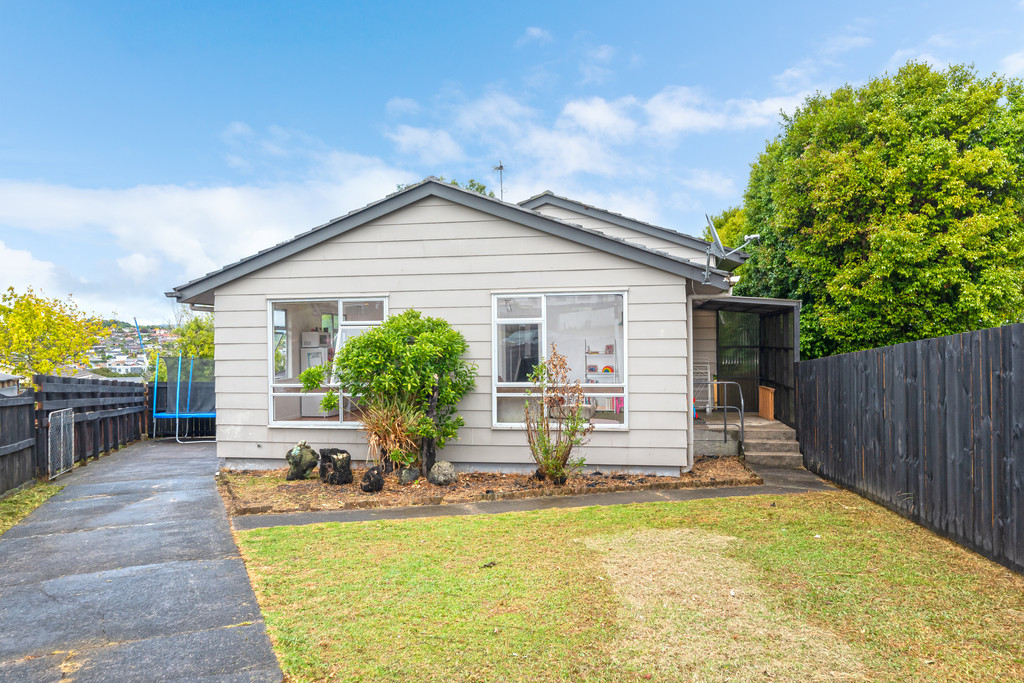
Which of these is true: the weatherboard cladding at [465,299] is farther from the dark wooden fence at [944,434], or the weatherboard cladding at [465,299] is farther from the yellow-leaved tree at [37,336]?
the yellow-leaved tree at [37,336]

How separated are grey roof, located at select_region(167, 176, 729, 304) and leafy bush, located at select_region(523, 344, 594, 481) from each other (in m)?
1.73

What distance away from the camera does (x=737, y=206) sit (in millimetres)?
39031

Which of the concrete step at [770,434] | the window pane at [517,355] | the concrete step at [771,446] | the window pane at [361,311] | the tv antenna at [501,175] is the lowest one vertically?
the concrete step at [771,446]

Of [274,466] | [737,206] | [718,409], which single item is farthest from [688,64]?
[737,206]

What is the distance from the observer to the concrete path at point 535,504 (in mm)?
6582

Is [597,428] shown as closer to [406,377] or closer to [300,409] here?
[406,377]

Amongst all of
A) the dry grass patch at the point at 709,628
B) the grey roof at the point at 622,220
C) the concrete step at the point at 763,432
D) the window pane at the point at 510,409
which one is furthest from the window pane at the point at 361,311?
the concrete step at the point at 763,432

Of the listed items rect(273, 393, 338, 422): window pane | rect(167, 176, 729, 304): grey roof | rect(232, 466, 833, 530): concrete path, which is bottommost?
rect(232, 466, 833, 530): concrete path

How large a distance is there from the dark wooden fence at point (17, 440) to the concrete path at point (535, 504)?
3298 mm

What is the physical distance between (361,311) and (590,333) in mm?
3372

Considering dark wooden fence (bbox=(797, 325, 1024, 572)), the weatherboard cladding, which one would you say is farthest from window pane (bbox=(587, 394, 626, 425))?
dark wooden fence (bbox=(797, 325, 1024, 572))

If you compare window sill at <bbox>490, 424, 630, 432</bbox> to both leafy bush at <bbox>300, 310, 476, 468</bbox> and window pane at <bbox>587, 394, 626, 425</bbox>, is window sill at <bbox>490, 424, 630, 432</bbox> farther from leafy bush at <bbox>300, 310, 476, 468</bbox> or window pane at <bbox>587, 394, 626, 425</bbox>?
leafy bush at <bbox>300, 310, 476, 468</bbox>

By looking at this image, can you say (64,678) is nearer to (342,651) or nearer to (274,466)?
(342,651)

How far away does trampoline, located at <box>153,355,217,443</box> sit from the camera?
14695 millimetres
